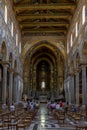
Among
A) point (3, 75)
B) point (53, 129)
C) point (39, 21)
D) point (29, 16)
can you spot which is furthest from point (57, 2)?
point (53, 129)

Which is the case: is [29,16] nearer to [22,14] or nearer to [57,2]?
[22,14]

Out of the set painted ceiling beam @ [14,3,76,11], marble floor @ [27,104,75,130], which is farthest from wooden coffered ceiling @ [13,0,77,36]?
marble floor @ [27,104,75,130]

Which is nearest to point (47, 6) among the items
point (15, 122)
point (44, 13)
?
point (44, 13)

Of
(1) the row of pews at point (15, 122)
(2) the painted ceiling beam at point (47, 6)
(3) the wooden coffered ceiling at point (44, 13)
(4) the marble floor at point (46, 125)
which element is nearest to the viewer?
(1) the row of pews at point (15, 122)

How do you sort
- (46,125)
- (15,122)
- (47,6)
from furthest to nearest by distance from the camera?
1. (47,6)
2. (46,125)
3. (15,122)

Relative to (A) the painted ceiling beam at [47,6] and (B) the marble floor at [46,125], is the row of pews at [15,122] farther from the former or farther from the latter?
(A) the painted ceiling beam at [47,6]

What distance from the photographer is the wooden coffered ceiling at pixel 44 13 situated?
3803 centimetres

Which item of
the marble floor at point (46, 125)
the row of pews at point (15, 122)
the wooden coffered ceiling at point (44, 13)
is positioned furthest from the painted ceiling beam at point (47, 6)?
the row of pews at point (15, 122)

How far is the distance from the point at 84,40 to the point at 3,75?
10027 millimetres

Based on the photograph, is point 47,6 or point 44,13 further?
point 44,13

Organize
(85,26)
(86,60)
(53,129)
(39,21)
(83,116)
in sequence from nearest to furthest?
(53,129) < (83,116) < (85,26) < (86,60) < (39,21)

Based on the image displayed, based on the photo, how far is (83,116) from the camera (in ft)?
76.6

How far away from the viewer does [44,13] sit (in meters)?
42.4

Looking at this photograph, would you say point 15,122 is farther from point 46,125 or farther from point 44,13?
point 44,13
